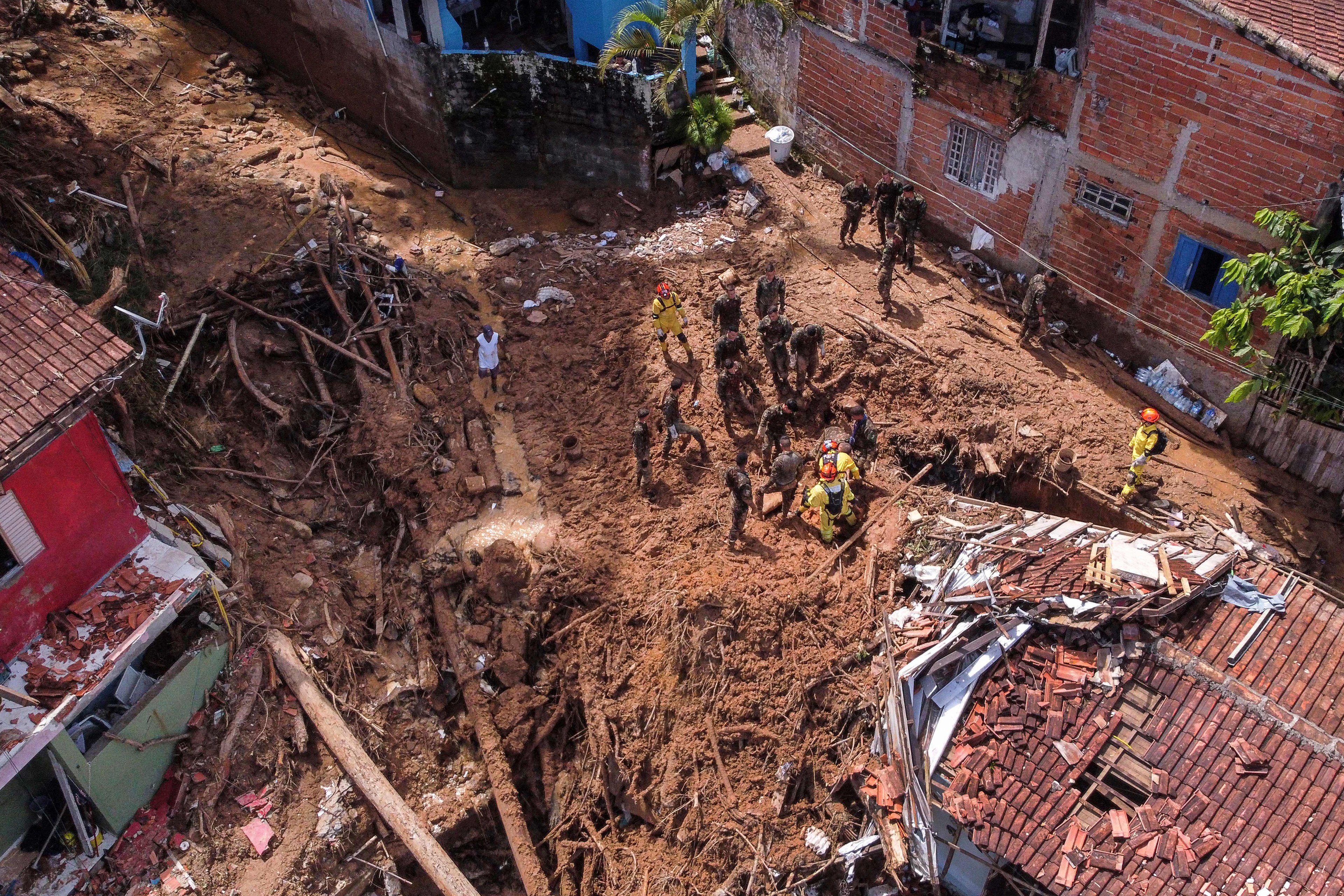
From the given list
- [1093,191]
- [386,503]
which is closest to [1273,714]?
[1093,191]

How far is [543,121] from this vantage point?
20328mm

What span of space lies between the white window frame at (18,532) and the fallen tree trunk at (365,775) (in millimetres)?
2962

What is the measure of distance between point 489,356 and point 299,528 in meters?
4.10

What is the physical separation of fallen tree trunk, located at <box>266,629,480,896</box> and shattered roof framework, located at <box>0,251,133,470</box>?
400 cm

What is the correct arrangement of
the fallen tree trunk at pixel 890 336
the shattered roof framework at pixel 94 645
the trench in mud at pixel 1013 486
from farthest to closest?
the fallen tree trunk at pixel 890 336, the trench in mud at pixel 1013 486, the shattered roof framework at pixel 94 645

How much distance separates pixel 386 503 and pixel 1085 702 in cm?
1008

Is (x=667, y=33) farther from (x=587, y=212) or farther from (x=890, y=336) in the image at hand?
(x=890, y=336)

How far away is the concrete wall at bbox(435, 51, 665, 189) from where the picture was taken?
19.6 m

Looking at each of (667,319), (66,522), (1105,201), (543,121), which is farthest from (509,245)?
(1105,201)

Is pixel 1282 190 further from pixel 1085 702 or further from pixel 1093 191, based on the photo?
pixel 1085 702

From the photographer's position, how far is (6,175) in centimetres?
1673

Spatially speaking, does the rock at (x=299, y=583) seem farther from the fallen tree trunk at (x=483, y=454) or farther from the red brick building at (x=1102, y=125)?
the red brick building at (x=1102, y=125)

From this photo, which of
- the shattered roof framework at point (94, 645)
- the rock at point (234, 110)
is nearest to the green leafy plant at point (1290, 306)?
the shattered roof framework at point (94, 645)

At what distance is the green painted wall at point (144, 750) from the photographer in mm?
11336
